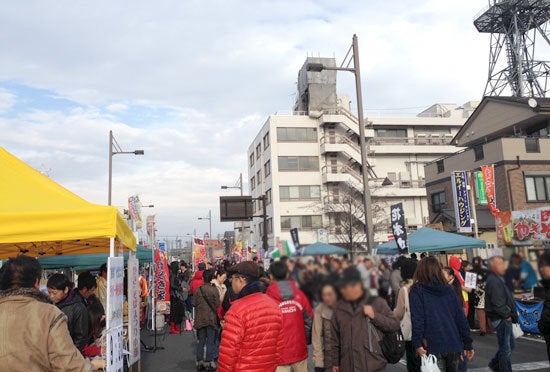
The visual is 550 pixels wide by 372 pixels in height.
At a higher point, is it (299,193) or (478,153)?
(478,153)

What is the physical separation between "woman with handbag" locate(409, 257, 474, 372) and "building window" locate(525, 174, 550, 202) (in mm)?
24518

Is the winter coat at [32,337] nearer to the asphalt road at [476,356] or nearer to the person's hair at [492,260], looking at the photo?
the person's hair at [492,260]

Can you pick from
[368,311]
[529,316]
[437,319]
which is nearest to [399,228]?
[437,319]

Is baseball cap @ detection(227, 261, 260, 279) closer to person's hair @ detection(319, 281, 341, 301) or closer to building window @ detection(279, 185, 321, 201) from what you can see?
person's hair @ detection(319, 281, 341, 301)

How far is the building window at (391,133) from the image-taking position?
4872 centimetres

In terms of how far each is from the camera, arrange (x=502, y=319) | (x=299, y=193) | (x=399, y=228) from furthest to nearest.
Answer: (x=299, y=193) < (x=502, y=319) < (x=399, y=228)

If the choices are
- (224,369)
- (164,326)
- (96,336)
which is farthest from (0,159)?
(164,326)

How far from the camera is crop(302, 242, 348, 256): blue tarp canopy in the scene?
228 centimetres

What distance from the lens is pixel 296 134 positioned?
1804 inches

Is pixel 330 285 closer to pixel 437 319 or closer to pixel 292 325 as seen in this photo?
pixel 292 325

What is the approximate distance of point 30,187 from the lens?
5.54 m

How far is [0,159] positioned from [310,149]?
4113 centimetres

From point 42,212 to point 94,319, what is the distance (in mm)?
1510

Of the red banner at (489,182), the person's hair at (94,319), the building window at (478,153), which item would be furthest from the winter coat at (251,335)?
the building window at (478,153)
